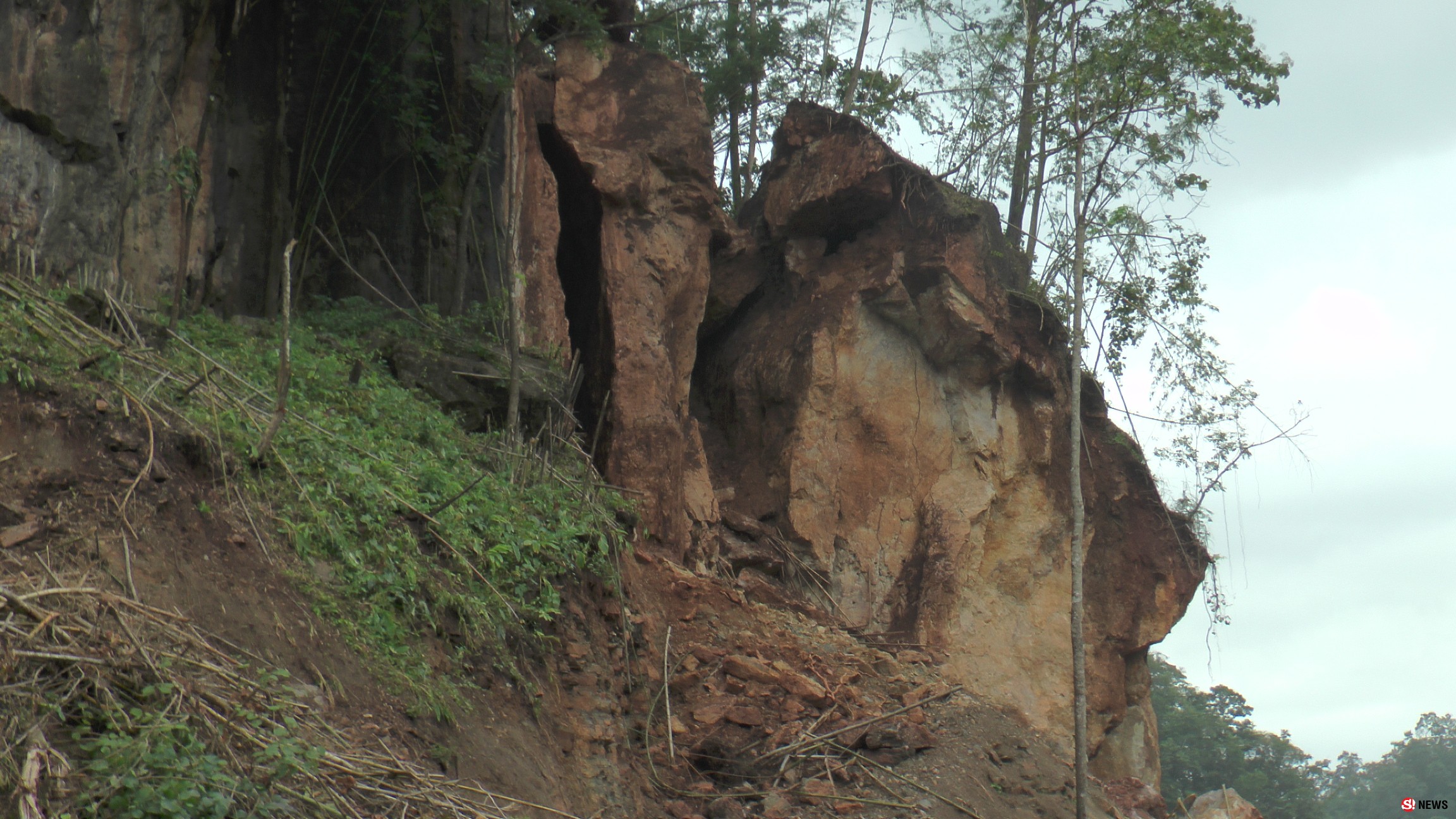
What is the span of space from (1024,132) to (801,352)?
6204 mm

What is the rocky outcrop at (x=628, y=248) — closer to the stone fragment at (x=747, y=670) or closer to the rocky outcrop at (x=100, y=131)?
the stone fragment at (x=747, y=670)

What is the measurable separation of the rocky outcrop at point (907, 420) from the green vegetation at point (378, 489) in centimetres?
529

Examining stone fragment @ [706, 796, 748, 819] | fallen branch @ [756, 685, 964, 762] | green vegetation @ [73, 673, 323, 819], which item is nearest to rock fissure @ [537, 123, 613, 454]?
fallen branch @ [756, 685, 964, 762]

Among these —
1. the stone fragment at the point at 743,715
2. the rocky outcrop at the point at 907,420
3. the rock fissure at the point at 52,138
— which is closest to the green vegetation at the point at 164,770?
the rock fissure at the point at 52,138

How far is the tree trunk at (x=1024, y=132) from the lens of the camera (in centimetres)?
1658

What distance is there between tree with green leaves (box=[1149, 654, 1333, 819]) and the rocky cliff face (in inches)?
572

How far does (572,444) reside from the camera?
10289mm

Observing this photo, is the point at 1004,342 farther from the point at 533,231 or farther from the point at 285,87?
the point at 285,87

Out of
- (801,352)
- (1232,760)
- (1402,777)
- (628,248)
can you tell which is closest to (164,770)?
(628,248)

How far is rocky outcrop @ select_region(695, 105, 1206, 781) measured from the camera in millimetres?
14250

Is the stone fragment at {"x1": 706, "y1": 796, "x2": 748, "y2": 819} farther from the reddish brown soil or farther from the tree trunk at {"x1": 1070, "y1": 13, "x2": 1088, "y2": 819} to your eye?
the tree trunk at {"x1": 1070, "y1": 13, "x2": 1088, "y2": 819}

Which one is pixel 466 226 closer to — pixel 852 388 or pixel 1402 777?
pixel 852 388

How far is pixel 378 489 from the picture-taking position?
6988mm

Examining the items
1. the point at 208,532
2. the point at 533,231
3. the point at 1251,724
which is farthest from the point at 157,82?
the point at 1251,724
